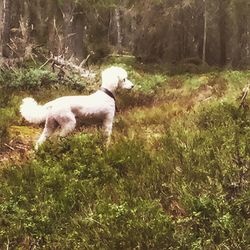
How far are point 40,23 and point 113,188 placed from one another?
79.0 feet

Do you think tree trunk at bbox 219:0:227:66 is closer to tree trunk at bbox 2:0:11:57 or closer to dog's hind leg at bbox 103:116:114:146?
tree trunk at bbox 2:0:11:57

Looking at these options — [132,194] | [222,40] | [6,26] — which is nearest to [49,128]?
[132,194]

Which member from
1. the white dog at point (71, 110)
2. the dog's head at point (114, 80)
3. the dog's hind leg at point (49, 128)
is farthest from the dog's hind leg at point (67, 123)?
the dog's head at point (114, 80)

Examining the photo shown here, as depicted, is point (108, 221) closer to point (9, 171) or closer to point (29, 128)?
point (9, 171)

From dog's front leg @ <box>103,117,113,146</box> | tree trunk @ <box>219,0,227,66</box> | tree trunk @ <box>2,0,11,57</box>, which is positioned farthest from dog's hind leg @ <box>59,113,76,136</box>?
tree trunk @ <box>219,0,227,66</box>

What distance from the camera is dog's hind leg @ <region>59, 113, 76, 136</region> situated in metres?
7.20

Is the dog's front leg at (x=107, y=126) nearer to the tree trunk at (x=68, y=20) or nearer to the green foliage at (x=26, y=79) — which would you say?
the green foliage at (x=26, y=79)

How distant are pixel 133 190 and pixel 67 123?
7.55 feet

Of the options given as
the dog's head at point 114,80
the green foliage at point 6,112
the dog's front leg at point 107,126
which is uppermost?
the dog's head at point 114,80

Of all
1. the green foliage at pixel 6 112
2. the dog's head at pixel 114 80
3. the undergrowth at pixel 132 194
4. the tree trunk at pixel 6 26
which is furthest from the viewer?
the tree trunk at pixel 6 26

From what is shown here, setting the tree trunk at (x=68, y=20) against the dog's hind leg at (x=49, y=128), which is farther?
the tree trunk at (x=68, y=20)

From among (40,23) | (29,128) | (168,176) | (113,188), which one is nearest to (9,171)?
(113,188)

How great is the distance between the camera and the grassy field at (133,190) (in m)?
4.06

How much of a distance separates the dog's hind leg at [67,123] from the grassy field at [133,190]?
0.74 ft
